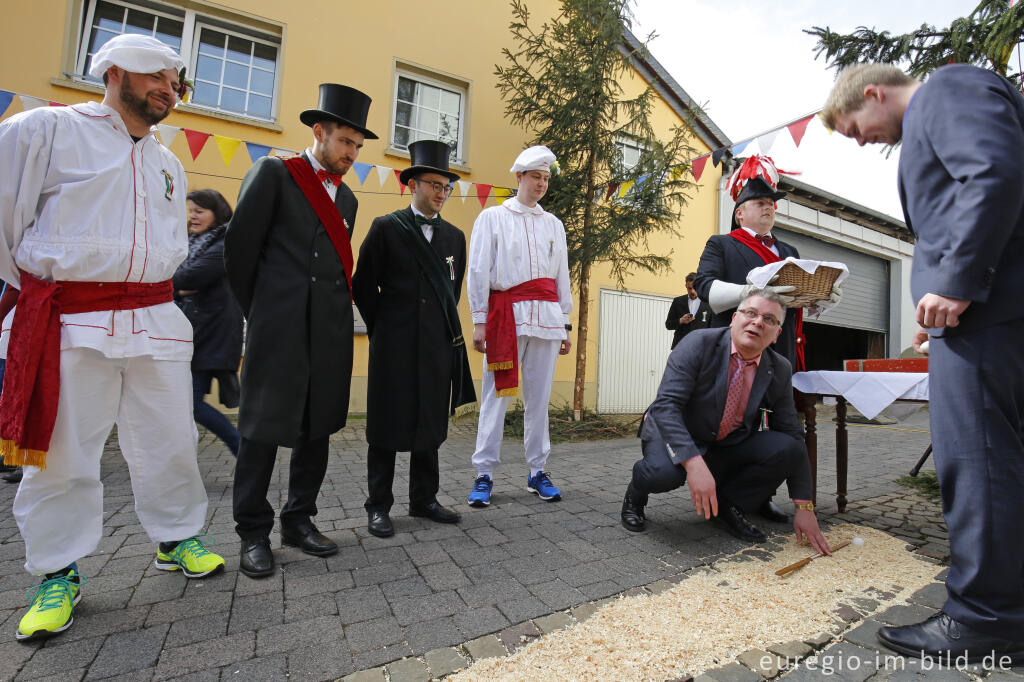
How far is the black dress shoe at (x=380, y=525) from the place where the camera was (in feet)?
8.59

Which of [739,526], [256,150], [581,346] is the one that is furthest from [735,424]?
[256,150]

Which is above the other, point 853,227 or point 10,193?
point 853,227

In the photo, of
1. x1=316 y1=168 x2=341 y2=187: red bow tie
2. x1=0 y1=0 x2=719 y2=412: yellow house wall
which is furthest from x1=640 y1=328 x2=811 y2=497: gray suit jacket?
x1=0 y1=0 x2=719 y2=412: yellow house wall

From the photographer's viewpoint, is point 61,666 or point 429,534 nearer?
point 61,666

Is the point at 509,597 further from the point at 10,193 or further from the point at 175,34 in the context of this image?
the point at 175,34

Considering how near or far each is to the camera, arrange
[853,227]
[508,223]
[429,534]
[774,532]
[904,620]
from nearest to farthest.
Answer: [904,620]
[429,534]
[774,532]
[508,223]
[853,227]

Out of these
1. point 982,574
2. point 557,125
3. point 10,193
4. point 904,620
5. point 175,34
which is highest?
point 175,34

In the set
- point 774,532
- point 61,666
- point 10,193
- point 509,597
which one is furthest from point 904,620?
point 10,193

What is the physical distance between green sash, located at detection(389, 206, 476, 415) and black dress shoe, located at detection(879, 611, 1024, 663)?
208 centimetres

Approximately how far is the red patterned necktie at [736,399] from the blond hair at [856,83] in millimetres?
1206

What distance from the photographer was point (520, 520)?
9.63 feet

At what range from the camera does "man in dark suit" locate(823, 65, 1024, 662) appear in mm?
1552

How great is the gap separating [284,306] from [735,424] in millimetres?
2304

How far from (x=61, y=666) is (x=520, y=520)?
6.46 feet
